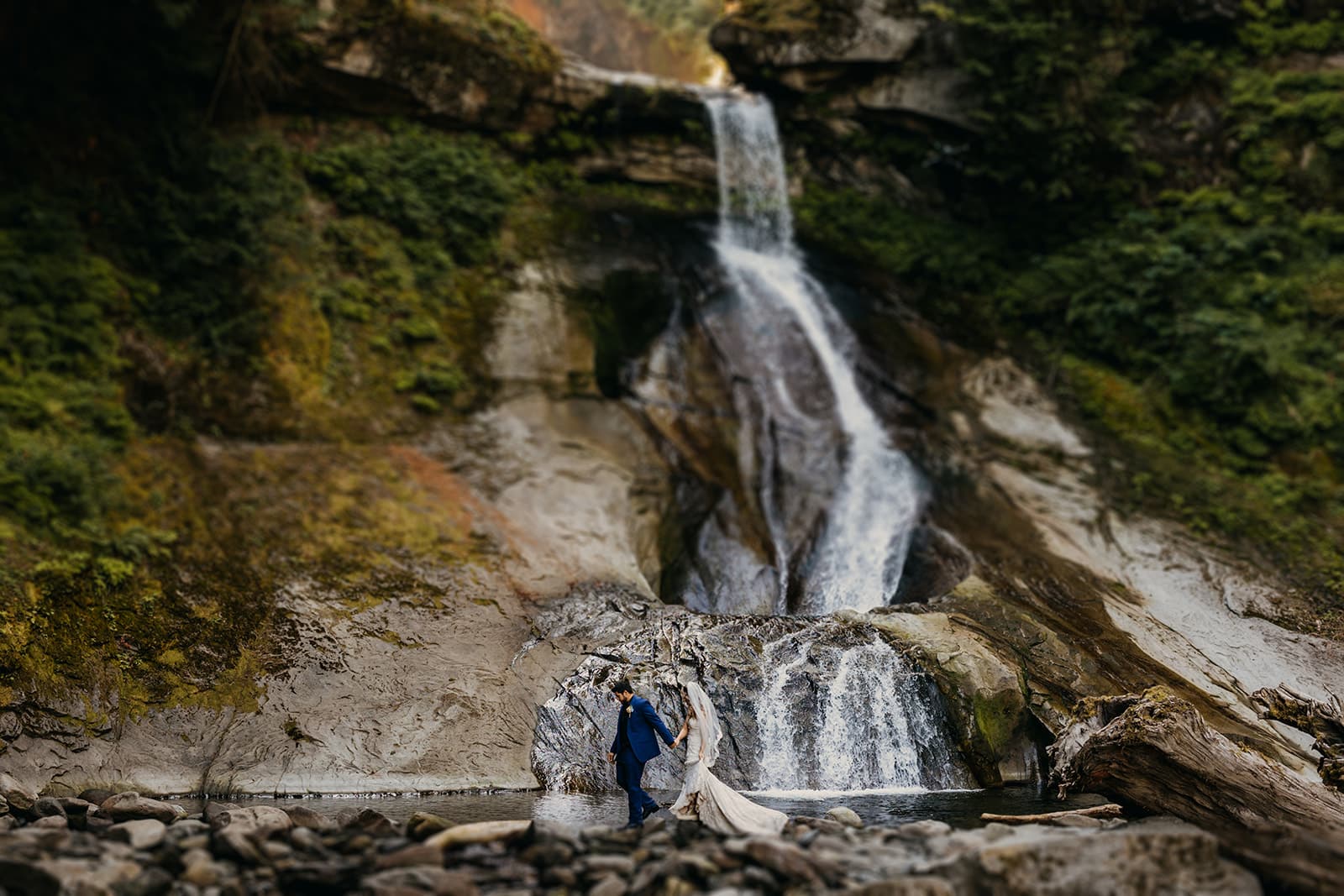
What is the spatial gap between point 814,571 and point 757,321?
19.4 ft

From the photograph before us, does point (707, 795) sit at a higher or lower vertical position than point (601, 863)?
lower

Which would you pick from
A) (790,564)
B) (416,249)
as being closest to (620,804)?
(790,564)

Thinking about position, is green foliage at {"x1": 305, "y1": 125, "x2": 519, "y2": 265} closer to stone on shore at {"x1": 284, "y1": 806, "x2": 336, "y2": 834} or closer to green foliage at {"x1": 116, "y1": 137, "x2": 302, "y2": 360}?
green foliage at {"x1": 116, "y1": 137, "x2": 302, "y2": 360}

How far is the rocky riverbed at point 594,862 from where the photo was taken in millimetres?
4797

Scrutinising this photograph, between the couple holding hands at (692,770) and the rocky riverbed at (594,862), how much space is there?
0.75m

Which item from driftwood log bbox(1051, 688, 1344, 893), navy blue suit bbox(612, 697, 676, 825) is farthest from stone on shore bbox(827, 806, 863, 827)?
driftwood log bbox(1051, 688, 1344, 893)

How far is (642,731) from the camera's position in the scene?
23.7ft

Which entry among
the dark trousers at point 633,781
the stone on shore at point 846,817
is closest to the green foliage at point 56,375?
the dark trousers at point 633,781

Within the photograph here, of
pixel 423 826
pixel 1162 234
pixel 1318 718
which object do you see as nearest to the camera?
pixel 423 826

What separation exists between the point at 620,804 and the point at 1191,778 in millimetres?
4709

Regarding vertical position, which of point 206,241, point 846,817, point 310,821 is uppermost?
point 206,241

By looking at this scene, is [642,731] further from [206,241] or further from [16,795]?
[206,241]

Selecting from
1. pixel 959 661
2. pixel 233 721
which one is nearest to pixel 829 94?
pixel 959 661

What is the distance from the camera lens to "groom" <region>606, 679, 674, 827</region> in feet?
23.2
